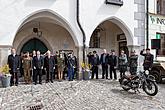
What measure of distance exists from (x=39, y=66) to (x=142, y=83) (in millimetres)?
4113

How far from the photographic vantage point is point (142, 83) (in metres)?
8.96

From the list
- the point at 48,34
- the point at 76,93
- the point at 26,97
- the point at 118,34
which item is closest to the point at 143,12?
the point at 118,34

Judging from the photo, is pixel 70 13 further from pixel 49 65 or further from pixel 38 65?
pixel 38 65

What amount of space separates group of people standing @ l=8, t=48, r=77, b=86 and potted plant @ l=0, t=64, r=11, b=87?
0.27m

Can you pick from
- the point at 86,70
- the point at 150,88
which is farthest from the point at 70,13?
the point at 150,88

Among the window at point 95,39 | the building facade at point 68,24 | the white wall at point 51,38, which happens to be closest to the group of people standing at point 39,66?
the building facade at point 68,24

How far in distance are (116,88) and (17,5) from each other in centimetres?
532

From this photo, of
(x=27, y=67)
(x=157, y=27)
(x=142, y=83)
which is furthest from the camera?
(x=157, y=27)

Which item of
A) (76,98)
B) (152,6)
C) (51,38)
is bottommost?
(76,98)

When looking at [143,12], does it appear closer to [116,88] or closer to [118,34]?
[118,34]

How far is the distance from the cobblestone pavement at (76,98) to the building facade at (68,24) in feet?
8.25

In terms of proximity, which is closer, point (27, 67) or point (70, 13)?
point (27, 67)

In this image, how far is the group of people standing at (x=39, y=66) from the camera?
33.1 feet

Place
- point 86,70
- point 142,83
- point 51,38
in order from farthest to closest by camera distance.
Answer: point 51,38 < point 86,70 < point 142,83
